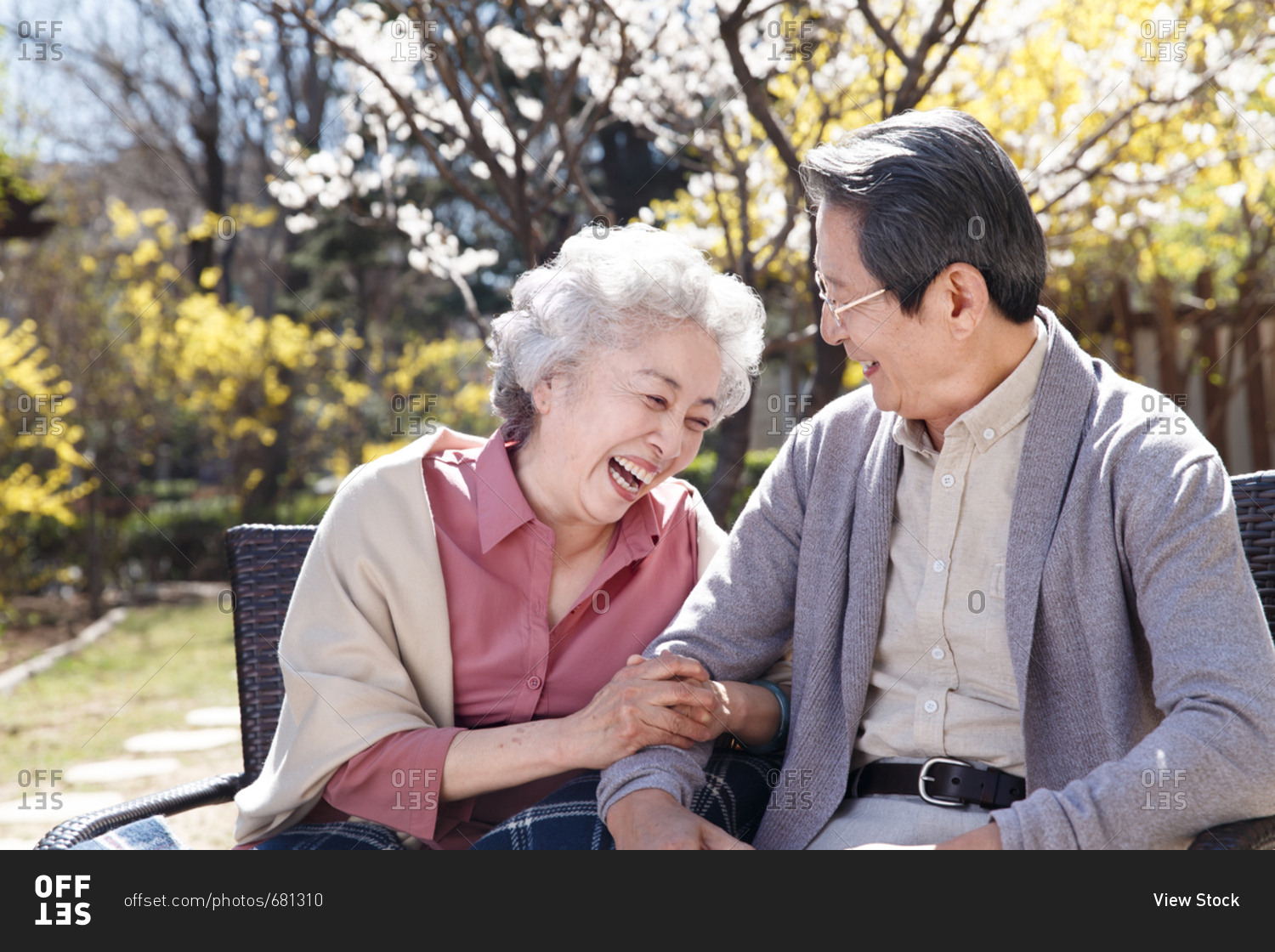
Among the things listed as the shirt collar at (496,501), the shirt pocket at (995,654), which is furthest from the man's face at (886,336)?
the shirt collar at (496,501)

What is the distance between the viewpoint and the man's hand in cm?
162

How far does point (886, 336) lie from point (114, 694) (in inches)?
222

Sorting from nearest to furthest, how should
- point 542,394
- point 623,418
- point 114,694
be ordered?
point 623,418 < point 542,394 < point 114,694

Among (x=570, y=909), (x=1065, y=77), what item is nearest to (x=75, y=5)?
(x=1065, y=77)

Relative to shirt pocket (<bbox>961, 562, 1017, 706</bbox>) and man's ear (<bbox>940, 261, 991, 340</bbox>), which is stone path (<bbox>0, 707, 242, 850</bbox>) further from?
man's ear (<bbox>940, 261, 991, 340</bbox>)

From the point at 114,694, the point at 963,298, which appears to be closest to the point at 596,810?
the point at 963,298

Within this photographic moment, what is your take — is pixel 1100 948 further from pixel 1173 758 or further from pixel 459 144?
pixel 459 144

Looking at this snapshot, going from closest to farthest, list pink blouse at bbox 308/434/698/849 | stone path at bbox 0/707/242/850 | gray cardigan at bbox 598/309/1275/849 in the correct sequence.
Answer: gray cardigan at bbox 598/309/1275/849
pink blouse at bbox 308/434/698/849
stone path at bbox 0/707/242/850

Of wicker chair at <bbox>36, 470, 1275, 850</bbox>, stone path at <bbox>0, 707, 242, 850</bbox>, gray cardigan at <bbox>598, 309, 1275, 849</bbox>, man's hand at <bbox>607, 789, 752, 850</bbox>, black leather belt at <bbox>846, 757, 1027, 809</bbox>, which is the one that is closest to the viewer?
gray cardigan at <bbox>598, 309, 1275, 849</bbox>

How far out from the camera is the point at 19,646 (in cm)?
738

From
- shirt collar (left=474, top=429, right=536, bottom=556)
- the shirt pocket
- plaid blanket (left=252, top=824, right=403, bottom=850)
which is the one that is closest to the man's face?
the shirt pocket

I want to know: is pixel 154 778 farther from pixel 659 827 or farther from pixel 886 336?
pixel 886 336

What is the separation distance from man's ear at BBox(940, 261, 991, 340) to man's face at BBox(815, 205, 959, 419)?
2cm

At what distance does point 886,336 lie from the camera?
180 centimetres
